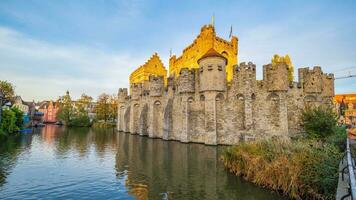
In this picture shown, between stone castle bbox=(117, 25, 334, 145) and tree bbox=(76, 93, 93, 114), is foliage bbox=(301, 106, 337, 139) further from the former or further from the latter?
tree bbox=(76, 93, 93, 114)

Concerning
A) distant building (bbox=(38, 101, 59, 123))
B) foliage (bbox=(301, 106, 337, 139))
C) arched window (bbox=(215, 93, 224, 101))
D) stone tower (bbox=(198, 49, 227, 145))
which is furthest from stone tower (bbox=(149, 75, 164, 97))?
distant building (bbox=(38, 101, 59, 123))

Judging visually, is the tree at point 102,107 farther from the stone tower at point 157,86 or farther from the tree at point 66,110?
the stone tower at point 157,86

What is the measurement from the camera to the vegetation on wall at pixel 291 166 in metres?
7.63

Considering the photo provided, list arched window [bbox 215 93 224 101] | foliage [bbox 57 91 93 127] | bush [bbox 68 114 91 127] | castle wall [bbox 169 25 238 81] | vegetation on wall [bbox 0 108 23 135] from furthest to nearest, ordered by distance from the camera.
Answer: foliage [bbox 57 91 93 127] < bush [bbox 68 114 91 127] < vegetation on wall [bbox 0 108 23 135] < castle wall [bbox 169 25 238 81] < arched window [bbox 215 93 224 101]

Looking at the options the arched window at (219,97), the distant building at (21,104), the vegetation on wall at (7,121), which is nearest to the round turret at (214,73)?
the arched window at (219,97)

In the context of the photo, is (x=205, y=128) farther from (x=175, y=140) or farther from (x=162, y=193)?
(x=162, y=193)

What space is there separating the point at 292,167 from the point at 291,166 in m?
0.07

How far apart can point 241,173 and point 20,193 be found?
1086cm

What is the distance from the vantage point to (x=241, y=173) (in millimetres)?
11562

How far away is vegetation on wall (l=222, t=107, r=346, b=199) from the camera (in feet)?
25.0

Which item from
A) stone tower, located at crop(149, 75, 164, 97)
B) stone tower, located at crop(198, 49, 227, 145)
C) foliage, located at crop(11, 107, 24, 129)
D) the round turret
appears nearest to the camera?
stone tower, located at crop(198, 49, 227, 145)

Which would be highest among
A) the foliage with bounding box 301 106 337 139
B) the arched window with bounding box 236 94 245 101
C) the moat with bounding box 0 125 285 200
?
the arched window with bounding box 236 94 245 101

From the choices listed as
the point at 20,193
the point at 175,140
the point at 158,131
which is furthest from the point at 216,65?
the point at 20,193

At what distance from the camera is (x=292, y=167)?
8.72m
